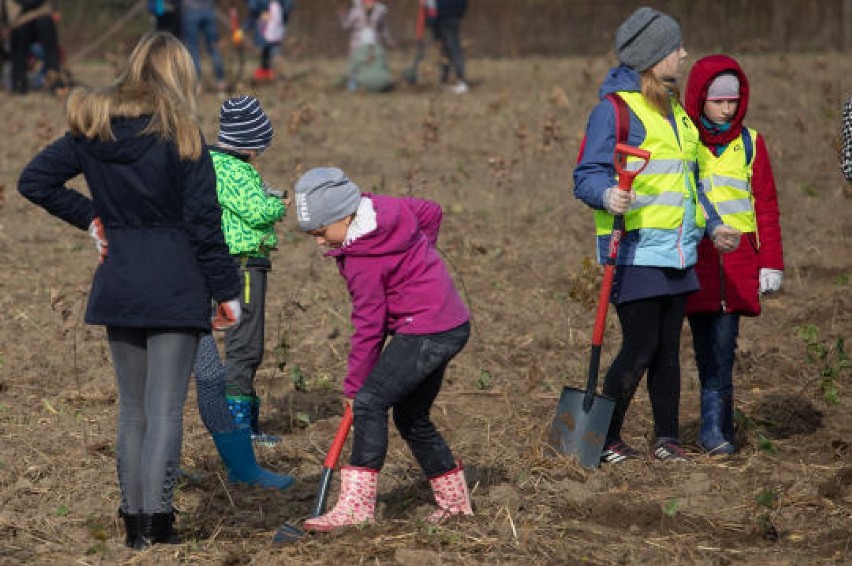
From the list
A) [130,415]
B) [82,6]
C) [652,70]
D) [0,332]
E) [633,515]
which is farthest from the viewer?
[82,6]

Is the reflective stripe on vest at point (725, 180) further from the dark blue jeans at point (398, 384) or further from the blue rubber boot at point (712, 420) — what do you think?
the dark blue jeans at point (398, 384)

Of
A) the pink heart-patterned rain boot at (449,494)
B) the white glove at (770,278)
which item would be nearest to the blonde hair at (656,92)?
the white glove at (770,278)

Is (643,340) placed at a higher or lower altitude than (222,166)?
lower

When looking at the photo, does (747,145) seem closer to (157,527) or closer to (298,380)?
(298,380)

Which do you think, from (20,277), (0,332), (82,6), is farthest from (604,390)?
(82,6)

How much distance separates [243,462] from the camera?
17.6ft

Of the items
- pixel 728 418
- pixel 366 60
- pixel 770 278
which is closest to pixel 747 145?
pixel 770 278

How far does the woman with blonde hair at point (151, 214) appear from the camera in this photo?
4191 millimetres

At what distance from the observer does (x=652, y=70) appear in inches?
211

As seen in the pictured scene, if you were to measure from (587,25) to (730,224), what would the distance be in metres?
14.9

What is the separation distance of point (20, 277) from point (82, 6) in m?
15.8

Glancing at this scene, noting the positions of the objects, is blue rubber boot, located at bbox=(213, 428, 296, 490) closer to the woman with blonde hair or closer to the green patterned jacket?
the green patterned jacket

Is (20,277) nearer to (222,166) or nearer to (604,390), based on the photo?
(222,166)

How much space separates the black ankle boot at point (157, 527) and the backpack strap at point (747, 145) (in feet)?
8.94
